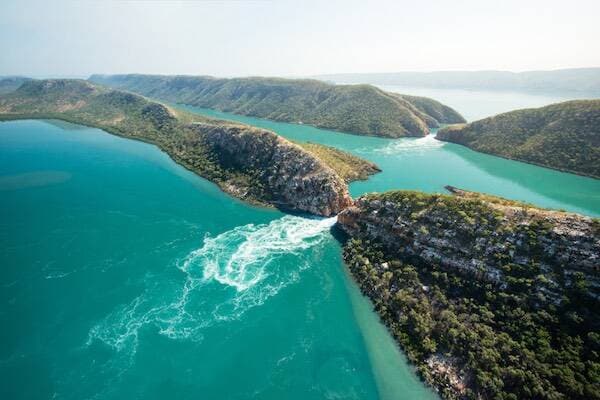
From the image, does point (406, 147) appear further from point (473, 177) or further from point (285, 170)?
point (285, 170)

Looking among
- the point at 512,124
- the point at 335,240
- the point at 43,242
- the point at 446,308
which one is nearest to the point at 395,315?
the point at 446,308

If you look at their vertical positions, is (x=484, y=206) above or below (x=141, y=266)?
above

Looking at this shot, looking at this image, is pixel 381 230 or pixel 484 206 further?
pixel 381 230

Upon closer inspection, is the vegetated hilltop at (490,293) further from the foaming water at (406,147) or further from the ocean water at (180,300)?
the foaming water at (406,147)

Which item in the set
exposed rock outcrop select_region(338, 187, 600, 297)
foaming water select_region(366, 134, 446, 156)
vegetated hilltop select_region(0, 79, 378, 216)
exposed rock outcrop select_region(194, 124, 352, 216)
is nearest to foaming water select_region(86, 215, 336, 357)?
exposed rock outcrop select_region(194, 124, 352, 216)

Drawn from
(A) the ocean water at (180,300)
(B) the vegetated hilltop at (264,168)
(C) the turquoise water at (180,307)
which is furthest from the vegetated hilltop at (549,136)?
(C) the turquoise water at (180,307)

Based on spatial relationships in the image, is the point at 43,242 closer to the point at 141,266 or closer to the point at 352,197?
the point at 141,266

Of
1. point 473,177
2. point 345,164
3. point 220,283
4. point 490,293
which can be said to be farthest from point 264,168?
point 473,177

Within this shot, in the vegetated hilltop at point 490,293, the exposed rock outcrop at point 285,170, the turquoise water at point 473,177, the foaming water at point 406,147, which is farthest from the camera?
the foaming water at point 406,147
